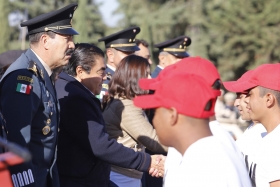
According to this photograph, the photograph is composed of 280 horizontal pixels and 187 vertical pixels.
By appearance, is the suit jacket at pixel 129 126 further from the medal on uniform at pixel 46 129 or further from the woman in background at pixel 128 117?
the medal on uniform at pixel 46 129

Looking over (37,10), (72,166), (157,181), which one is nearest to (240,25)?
(37,10)

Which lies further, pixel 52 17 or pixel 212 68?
pixel 52 17

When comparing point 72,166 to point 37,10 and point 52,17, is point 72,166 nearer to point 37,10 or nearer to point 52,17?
point 52,17

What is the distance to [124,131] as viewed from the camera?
16.4 feet

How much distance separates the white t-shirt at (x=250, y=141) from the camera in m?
4.05

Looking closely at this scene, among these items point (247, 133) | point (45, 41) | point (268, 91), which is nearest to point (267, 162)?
point (268, 91)

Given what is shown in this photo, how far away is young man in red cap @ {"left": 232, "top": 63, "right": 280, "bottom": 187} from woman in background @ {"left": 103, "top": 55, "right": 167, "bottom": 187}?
1.08 m

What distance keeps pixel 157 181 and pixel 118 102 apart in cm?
146

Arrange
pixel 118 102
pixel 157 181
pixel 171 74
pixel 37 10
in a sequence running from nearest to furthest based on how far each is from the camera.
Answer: pixel 171 74 → pixel 118 102 → pixel 157 181 → pixel 37 10

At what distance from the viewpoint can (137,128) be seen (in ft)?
15.9

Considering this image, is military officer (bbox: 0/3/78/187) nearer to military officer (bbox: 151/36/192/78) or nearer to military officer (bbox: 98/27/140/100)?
military officer (bbox: 98/27/140/100)

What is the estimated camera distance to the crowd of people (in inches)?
101

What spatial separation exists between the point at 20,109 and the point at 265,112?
167cm

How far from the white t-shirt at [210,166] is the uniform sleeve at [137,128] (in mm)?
2170
